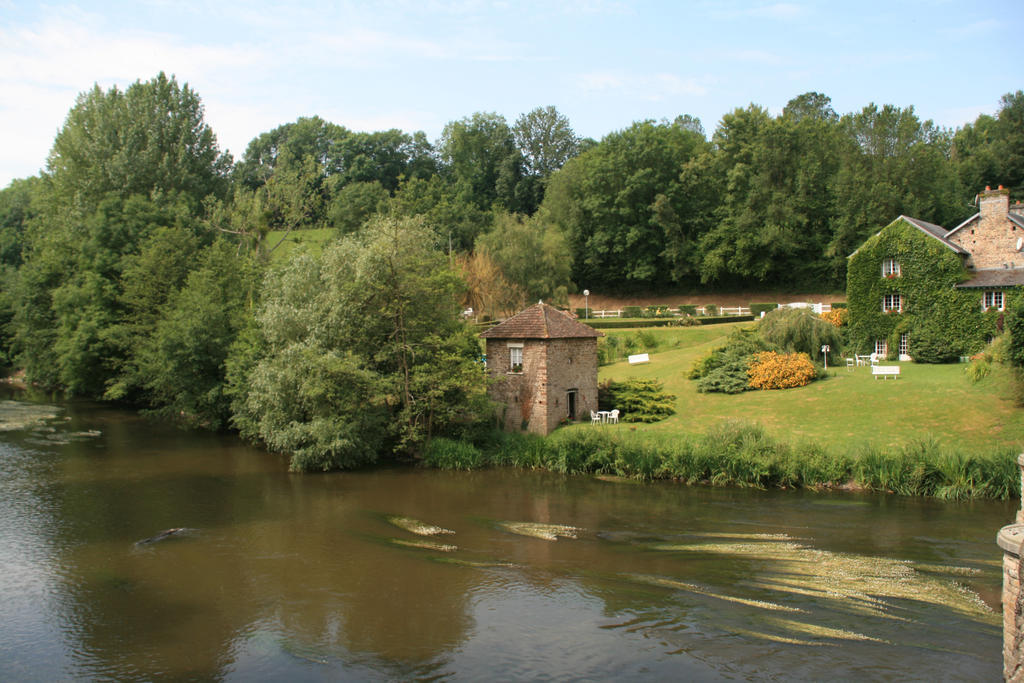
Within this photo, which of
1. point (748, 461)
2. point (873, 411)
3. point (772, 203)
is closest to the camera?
point (748, 461)

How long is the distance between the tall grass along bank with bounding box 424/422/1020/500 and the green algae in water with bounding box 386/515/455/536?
6.10m

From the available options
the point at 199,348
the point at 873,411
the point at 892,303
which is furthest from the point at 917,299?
the point at 199,348

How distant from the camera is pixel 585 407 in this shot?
29.0 metres

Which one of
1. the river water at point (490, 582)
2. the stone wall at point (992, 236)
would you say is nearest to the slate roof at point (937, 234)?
the stone wall at point (992, 236)

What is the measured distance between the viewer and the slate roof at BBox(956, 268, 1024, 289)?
33125 mm

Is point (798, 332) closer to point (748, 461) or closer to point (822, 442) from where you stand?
point (822, 442)

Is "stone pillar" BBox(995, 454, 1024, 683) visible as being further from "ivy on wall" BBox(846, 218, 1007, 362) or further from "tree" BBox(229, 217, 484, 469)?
"ivy on wall" BBox(846, 218, 1007, 362)

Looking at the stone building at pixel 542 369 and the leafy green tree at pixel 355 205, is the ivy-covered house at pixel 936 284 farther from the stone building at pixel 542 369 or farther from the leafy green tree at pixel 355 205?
the leafy green tree at pixel 355 205

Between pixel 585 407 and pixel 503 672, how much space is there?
17.4 m

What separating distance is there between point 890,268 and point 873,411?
563 inches

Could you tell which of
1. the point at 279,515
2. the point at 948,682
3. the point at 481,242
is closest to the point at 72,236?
the point at 481,242

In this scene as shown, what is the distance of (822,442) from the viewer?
23156 millimetres

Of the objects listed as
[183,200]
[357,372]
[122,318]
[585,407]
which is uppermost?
[183,200]

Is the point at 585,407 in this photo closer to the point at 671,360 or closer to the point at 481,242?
the point at 671,360
